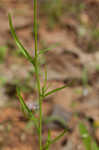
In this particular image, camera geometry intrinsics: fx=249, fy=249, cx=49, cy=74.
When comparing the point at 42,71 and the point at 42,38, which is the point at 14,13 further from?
the point at 42,71

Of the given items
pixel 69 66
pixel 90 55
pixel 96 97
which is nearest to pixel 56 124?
pixel 96 97

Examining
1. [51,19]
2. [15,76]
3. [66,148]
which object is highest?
[51,19]

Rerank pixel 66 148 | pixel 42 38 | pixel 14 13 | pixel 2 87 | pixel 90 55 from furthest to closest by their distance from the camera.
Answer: pixel 14 13 → pixel 42 38 → pixel 90 55 → pixel 2 87 → pixel 66 148

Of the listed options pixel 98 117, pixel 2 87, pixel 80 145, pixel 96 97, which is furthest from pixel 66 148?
pixel 2 87

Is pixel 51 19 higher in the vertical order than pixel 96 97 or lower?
higher

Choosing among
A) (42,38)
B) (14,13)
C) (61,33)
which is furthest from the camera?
(14,13)

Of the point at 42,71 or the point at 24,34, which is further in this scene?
the point at 24,34

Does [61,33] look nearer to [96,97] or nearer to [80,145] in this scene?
[96,97]
